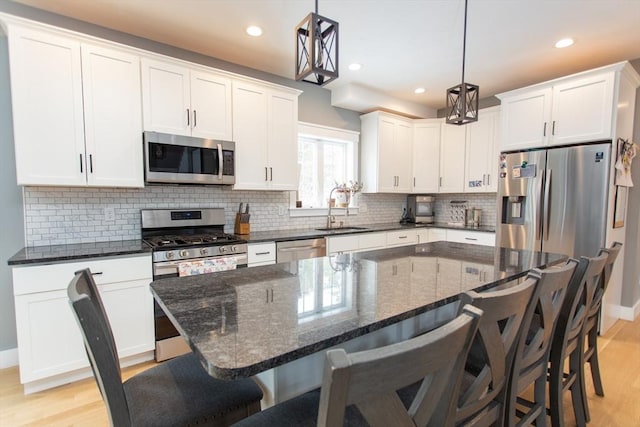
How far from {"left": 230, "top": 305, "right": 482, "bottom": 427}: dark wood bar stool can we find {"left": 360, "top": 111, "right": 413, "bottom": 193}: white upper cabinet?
12.4 feet

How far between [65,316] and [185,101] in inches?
74.7

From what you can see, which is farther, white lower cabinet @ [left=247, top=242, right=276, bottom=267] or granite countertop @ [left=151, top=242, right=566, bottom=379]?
white lower cabinet @ [left=247, top=242, right=276, bottom=267]

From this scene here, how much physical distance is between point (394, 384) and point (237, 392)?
30.5 inches

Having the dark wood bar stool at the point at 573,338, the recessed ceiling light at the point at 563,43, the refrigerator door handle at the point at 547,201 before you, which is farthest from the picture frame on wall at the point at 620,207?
the dark wood bar stool at the point at 573,338

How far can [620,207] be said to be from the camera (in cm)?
316

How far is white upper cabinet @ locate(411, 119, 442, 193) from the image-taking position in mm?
4660

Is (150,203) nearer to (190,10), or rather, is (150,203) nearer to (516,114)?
(190,10)

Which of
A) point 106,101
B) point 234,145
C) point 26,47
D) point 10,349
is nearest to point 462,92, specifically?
point 234,145

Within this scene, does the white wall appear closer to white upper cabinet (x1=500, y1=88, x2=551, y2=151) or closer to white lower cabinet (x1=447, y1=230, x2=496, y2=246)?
white lower cabinet (x1=447, y1=230, x2=496, y2=246)

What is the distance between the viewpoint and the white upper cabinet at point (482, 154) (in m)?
4.09

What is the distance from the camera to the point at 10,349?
8.09ft

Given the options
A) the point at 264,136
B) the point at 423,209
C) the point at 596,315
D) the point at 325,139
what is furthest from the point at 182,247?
the point at 423,209

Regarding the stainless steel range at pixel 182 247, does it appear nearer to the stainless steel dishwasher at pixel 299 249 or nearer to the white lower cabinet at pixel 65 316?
the white lower cabinet at pixel 65 316

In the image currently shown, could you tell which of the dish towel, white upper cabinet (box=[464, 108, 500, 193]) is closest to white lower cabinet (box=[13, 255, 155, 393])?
the dish towel
